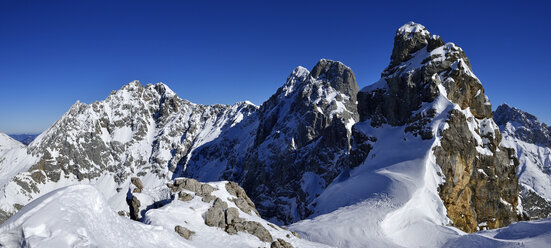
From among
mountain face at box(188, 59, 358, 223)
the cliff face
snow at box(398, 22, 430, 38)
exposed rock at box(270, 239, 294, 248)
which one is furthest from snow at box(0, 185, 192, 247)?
mountain face at box(188, 59, 358, 223)

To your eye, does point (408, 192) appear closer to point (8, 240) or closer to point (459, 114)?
point (459, 114)

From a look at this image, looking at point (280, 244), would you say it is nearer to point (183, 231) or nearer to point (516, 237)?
point (183, 231)

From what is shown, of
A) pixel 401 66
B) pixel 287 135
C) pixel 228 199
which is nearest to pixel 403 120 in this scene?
pixel 401 66

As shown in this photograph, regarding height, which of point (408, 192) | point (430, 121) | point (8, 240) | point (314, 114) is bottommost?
point (8, 240)

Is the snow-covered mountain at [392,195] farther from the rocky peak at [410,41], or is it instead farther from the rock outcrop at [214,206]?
the rocky peak at [410,41]

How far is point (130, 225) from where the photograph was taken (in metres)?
18.9

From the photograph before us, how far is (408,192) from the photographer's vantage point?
148 feet

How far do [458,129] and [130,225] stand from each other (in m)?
51.7

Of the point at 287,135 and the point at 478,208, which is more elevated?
the point at 287,135

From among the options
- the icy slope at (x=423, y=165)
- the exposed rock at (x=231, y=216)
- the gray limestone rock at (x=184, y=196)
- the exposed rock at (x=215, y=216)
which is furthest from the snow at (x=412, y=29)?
the gray limestone rock at (x=184, y=196)

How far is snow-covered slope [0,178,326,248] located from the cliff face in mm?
32420

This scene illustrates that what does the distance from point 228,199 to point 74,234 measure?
60.8 ft

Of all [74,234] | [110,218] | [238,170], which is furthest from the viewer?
[238,170]

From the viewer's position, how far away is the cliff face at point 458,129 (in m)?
51.2
